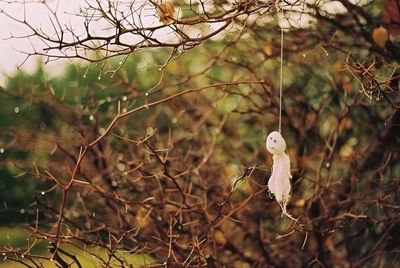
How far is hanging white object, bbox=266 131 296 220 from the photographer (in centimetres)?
159

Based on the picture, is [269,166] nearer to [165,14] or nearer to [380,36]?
[380,36]

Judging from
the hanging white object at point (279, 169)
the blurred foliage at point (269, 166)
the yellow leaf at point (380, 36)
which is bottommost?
the hanging white object at point (279, 169)

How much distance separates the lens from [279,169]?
5.26 feet

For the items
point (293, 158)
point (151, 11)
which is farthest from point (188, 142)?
point (151, 11)

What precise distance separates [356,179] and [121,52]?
83cm

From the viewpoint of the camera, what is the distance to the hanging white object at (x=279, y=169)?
1.59 m

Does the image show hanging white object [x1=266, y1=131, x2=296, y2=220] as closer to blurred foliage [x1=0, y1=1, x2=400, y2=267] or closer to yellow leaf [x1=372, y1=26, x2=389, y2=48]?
blurred foliage [x1=0, y1=1, x2=400, y2=267]

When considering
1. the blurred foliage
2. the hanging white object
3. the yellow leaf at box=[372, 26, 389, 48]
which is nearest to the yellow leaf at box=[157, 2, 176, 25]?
the hanging white object

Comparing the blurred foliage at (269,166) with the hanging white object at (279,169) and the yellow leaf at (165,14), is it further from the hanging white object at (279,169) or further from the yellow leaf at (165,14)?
the hanging white object at (279,169)

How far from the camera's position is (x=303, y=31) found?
2592mm

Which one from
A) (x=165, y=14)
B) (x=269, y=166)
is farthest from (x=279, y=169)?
(x=269, y=166)

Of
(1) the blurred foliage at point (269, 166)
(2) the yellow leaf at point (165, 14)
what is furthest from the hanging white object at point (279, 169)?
(1) the blurred foliage at point (269, 166)

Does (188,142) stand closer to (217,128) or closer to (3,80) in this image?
(217,128)

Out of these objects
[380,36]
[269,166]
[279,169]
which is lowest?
[279,169]
